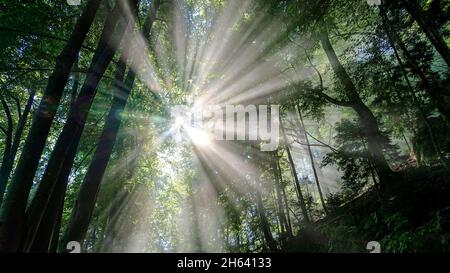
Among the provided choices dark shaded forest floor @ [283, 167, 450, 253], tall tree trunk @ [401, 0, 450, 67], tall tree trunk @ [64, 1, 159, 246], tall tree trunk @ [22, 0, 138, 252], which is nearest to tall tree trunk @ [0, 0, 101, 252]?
tall tree trunk @ [22, 0, 138, 252]

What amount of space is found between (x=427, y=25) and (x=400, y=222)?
16.2ft

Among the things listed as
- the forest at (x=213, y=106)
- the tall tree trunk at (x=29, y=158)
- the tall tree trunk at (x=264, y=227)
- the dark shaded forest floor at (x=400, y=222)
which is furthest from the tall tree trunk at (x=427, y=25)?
the tall tree trunk at (x=264, y=227)

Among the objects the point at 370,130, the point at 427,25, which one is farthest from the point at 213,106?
the point at 427,25

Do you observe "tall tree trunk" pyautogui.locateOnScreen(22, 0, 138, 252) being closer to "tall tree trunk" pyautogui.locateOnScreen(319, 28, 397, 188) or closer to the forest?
the forest

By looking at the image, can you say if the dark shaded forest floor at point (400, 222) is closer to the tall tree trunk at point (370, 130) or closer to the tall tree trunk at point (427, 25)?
the tall tree trunk at point (370, 130)

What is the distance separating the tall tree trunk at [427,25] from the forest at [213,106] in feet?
0.12

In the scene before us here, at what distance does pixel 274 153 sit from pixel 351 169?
2.96 m

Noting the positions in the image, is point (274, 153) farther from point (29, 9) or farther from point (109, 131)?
point (29, 9)

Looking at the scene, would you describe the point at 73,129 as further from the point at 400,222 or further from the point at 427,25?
the point at 427,25

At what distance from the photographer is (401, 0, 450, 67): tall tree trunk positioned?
6.49 meters

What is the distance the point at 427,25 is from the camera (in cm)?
700

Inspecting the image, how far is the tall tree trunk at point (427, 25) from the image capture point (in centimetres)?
649

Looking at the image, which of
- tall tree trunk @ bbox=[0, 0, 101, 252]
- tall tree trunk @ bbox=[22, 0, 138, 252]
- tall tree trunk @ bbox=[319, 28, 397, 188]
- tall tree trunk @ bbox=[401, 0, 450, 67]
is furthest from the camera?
tall tree trunk @ bbox=[319, 28, 397, 188]

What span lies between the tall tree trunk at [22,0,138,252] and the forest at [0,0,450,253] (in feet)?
0.07
